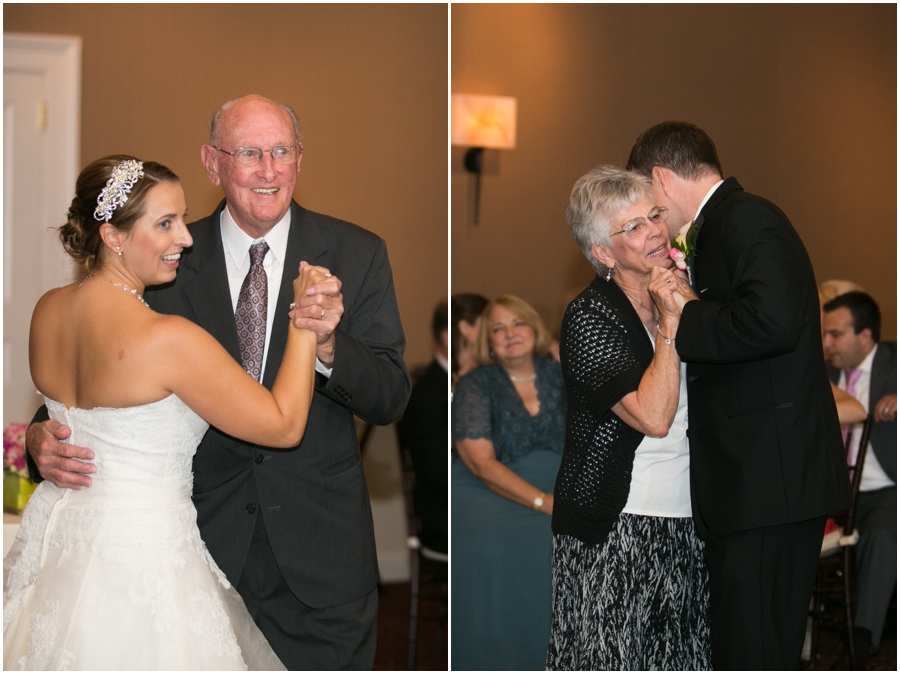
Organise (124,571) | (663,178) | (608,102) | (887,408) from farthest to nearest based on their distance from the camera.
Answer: (887,408) → (608,102) → (663,178) → (124,571)

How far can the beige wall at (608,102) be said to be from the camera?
3.11 m

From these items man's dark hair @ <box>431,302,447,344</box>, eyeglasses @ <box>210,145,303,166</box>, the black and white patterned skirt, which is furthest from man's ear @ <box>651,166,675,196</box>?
man's dark hair @ <box>431,302,447,344</box>

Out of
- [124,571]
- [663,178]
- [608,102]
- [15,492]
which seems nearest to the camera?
[124,571]

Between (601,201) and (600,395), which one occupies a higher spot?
(601,201)

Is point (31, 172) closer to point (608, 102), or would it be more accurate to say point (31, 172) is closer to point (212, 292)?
point (212, 292)

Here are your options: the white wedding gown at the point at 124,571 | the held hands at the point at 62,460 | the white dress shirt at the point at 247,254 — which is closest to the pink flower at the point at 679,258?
the white dress shirt at the point at 247,254

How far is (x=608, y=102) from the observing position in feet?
10.2

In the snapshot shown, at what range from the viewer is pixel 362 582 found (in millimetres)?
2375

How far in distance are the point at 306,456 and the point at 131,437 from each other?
17.7 inches

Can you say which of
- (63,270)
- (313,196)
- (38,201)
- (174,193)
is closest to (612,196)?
(174,193)

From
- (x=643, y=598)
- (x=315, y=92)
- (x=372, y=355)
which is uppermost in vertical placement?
(x=315, y=92)

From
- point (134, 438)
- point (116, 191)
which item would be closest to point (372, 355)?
point (134, 438)

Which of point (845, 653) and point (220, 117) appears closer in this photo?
point (220, 117)

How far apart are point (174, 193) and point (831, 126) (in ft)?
8.66
